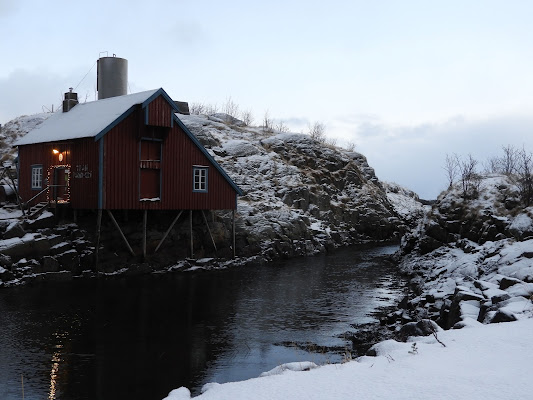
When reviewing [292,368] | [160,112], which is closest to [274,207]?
[160,112]

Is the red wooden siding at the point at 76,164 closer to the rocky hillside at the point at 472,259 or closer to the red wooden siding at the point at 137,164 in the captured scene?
the red wooden siding at the point at 137,164

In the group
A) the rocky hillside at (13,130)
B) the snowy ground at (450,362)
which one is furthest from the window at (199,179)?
the rocky hillside at (13,130)

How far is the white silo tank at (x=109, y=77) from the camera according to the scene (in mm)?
39062

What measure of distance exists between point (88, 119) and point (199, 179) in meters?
7.45

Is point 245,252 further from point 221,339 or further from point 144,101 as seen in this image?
point 221,339

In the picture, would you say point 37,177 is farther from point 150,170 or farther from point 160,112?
point 160,112

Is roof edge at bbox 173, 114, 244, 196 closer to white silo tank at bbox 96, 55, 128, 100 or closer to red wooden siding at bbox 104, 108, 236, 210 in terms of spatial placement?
red wooden siding at bbox 104, 108, 236, 210

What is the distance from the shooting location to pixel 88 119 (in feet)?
97.1

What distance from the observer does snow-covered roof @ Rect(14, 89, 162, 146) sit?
1068 inches

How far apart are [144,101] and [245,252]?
39.9 feet

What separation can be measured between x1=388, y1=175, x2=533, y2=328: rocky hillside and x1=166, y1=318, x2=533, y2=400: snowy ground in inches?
97.0

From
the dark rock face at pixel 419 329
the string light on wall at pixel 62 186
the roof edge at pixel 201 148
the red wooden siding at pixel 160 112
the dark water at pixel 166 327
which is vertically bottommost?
the dark water at pixel 166 327

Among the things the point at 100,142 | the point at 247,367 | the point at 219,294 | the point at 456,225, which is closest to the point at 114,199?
the point at 100,142

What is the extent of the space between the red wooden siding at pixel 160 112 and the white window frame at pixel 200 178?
389 centimetres
